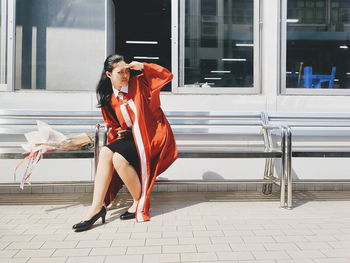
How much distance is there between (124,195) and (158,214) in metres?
0.86

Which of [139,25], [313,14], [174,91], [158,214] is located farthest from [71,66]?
[139,25]

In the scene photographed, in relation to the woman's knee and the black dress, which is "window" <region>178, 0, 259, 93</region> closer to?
the black dress

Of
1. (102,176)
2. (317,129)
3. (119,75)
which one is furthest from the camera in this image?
(317,129)

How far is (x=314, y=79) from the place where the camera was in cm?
525

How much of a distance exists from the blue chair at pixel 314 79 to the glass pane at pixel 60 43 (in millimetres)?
2748

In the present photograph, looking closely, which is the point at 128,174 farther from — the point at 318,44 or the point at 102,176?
the point at 318,44

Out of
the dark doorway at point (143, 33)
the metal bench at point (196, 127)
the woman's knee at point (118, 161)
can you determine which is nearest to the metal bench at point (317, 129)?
the metal bench at point (196, 127)

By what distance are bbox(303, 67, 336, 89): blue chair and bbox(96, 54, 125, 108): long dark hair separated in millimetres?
2751

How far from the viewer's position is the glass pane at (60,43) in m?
5.00

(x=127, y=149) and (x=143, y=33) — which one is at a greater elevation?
(x=143, y=33)

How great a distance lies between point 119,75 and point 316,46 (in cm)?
308

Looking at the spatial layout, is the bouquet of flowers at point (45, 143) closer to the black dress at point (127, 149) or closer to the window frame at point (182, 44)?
the black dress at point (127, 149)

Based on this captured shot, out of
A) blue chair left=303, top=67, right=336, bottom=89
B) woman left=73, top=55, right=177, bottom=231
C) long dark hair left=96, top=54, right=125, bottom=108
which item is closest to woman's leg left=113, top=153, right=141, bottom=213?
woman left=73, top=55, right=177, bottom=231

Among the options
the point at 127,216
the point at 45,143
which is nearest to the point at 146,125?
the point at 127,216
